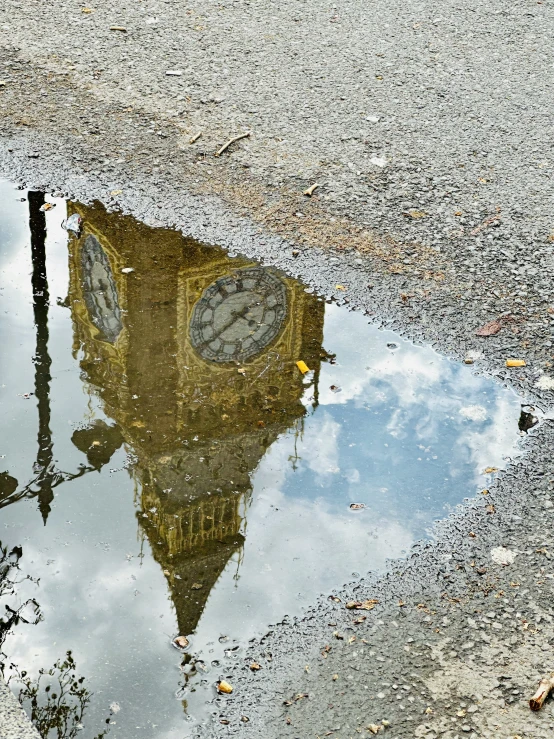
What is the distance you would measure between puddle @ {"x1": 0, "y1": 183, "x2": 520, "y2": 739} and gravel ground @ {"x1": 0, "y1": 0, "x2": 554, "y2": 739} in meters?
0.24

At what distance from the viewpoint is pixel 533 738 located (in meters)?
3.19

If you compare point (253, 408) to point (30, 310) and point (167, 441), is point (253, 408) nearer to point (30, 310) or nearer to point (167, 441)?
point (167, 441)

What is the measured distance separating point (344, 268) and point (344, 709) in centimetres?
354

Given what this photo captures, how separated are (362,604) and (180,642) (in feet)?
2.85

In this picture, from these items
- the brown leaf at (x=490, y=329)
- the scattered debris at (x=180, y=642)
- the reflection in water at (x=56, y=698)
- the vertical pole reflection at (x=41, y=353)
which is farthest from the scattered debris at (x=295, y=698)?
the brown leaf at (x=490, y=329)

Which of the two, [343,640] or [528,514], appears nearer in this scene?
[343,640]

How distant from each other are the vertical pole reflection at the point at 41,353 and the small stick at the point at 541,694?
2515 millimetres

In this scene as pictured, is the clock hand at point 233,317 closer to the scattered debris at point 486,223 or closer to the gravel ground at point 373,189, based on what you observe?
the gravel ground at point 373,189

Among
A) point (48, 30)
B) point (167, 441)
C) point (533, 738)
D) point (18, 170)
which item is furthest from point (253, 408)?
point (48, 30)

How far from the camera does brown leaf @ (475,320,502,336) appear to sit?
5.59 metres

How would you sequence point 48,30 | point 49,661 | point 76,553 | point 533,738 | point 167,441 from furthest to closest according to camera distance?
point 48,30 → point 167,441 → point 76,553 → point 49,661 → point 533,738

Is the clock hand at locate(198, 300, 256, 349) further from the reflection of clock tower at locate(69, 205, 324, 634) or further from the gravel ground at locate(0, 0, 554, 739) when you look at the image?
the gravel ground at locate(0, 0, 554, 739)

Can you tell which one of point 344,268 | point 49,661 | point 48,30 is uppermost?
point 48,30

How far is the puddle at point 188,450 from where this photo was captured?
3.78 metres
